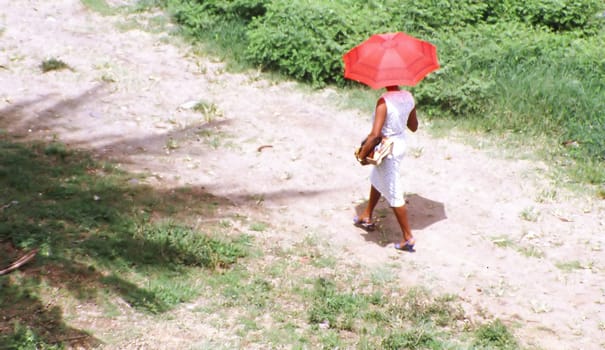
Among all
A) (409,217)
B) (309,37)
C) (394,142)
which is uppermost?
(309,37)

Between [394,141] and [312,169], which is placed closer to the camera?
[394,141]

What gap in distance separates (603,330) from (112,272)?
3635 mm

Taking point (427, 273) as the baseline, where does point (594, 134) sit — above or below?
above

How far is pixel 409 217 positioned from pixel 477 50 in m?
3.37

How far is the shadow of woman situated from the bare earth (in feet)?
0.06

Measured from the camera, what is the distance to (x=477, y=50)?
919 cm

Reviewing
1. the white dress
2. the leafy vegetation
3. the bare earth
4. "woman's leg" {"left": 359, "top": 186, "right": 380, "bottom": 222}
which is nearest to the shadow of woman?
the bare earth

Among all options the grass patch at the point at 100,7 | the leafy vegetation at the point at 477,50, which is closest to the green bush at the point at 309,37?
the leafy vegetation at the point at 477,50

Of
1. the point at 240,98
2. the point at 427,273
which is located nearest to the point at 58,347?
the point at 427,273

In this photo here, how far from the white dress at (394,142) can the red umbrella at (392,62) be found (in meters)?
0.21

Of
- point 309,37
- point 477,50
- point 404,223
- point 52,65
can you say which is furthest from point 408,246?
point 52,65

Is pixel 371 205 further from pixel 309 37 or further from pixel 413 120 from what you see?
pixel 309 37

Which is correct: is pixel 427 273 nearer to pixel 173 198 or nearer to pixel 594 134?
pixel 173 198

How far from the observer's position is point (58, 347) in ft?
14.6
